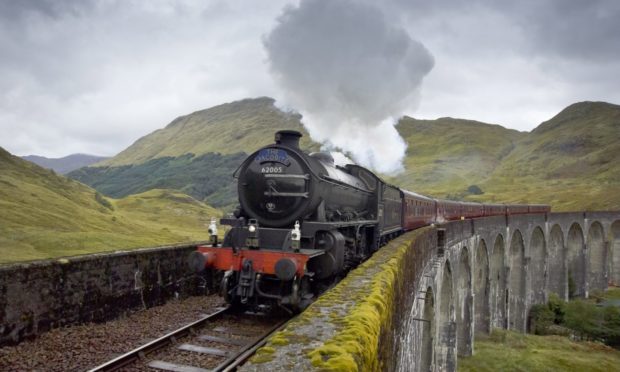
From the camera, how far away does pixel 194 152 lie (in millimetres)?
168750

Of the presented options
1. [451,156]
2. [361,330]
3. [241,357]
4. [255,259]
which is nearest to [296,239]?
[255,259]

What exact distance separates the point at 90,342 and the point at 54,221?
22933 millimetres

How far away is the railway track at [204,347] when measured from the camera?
6.51 metres

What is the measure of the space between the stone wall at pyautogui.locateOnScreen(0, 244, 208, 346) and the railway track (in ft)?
6.39

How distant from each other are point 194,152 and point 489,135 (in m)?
117

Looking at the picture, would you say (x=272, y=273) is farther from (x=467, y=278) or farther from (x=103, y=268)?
(x=467, y=278)

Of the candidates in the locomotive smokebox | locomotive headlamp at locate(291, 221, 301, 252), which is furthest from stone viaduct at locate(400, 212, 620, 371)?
the locomotive smokebox

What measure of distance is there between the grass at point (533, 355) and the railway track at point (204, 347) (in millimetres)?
17376

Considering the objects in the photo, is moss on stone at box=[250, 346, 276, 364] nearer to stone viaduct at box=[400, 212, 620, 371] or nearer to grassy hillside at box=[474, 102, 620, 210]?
stone viaduct at box=[400, 212, 620, 371]

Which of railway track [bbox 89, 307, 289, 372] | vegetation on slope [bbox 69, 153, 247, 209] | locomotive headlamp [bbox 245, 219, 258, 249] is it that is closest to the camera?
railway track [bbox 89, 307, 289, 372]

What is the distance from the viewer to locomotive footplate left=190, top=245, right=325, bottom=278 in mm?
8383

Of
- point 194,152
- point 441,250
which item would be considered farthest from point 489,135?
point 441,250

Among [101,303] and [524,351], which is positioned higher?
[101,303]

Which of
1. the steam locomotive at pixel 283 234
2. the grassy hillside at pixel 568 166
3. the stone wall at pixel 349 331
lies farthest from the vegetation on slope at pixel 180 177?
the stone wall at pixel 349 331
